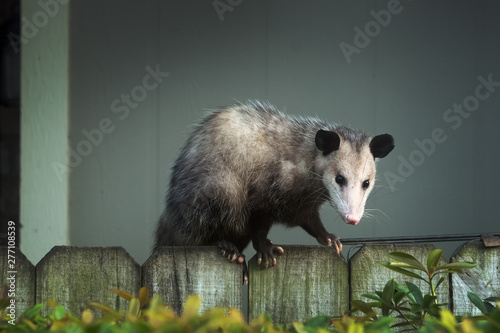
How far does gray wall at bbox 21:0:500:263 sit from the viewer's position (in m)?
2.55

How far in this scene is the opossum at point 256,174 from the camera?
1.82 m

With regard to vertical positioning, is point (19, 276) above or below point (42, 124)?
below

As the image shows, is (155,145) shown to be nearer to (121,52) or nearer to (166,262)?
(121,52)

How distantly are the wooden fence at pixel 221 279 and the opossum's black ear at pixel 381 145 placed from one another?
412mm

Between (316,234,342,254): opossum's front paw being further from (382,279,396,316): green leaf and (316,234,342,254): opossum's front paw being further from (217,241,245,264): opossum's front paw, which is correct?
(382,279,396,316): green leaf

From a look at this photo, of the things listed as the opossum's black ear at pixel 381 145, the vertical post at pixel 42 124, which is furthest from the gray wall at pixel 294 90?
the opossum's black ear at pixel 381 145

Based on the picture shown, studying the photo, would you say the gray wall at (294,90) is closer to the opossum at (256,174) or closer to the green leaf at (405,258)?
the opossum at (256,174)

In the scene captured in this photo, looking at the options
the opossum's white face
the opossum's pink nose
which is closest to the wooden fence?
the opossum's pink nose

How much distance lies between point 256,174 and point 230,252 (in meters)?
0.29

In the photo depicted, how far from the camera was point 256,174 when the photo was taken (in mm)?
1858

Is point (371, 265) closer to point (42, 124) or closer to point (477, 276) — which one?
point (477, 276)

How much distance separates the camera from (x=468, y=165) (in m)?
2.56

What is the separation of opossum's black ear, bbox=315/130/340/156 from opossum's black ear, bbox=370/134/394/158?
0.11 meters

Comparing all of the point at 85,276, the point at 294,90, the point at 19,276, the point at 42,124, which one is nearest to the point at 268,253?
the point at 85,276
